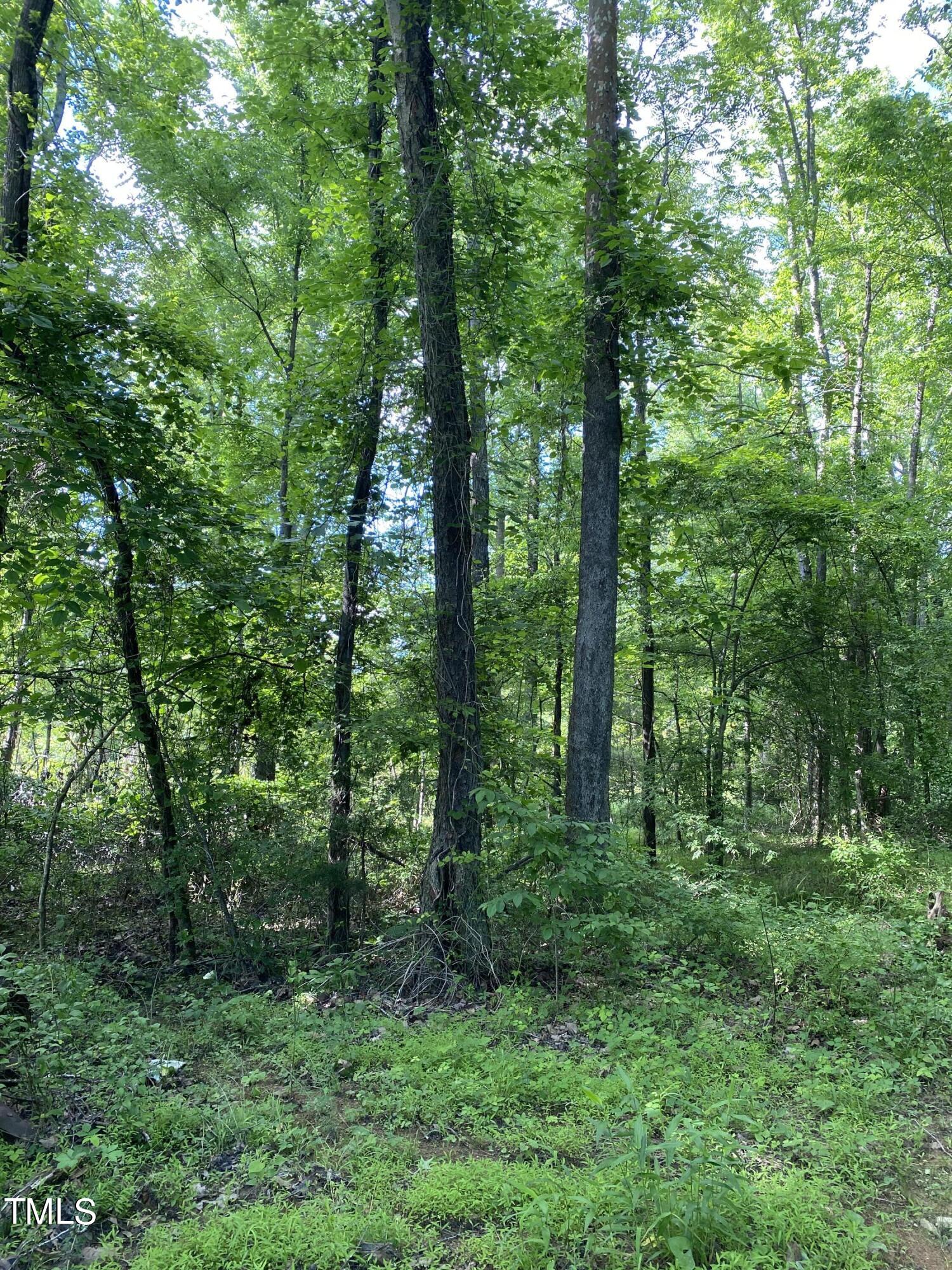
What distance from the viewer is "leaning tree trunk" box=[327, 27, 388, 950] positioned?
5875 millimetres

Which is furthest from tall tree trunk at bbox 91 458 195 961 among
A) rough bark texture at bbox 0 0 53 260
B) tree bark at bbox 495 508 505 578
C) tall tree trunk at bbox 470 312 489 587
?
tree bark at bbox 495 508 505 578

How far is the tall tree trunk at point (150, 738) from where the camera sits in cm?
546

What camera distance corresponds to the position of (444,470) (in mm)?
5348

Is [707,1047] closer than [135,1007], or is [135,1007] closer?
[707,1047]

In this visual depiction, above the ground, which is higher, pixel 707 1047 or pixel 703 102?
pixel 703 102

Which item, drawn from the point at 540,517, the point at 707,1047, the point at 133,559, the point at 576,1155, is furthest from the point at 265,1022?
the point at 540,517

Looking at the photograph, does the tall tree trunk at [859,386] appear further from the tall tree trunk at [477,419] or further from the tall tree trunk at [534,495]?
the tall tree trunk at [477,419]

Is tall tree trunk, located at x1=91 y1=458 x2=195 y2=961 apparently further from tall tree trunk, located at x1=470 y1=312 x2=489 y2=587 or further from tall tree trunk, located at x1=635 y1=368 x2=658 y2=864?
tall tree trunk, located at x1=635 y1=368 x2=658 y2=864

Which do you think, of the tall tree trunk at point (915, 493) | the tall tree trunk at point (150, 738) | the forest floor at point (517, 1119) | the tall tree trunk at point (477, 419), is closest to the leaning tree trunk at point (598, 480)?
the tall tree trunk at point (477, 419)

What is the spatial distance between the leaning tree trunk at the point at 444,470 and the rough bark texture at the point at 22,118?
3.76m

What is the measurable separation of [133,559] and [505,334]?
3566mm

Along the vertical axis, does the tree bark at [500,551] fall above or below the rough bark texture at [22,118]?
below

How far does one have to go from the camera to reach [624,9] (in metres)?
9.70

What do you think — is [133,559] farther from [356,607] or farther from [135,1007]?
[135,1007]
